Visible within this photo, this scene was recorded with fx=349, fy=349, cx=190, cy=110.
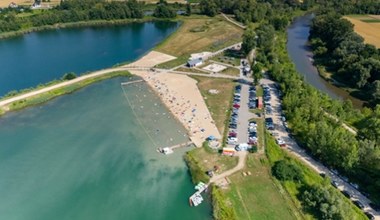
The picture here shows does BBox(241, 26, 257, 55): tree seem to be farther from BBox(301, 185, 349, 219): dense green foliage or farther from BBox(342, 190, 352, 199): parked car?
BBox(342, 190, 352, 199): parked car

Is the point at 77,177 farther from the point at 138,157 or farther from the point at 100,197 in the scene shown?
the point at 138,157

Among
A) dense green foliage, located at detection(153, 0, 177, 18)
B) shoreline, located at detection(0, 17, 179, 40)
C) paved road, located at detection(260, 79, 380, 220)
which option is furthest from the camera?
dense green foliage, located at detection(153, 0, 177, 18)

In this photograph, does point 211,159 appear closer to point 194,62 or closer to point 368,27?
point 194,62

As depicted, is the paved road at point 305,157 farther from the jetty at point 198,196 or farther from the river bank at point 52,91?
the river bank at point 52,91

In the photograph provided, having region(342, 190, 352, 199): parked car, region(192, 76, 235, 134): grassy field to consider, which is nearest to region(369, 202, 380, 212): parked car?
region(342, 190, 352, 199): parked car

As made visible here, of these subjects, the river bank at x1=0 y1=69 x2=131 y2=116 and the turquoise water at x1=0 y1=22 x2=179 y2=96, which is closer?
the river bank at x1=0 y1=69 x2=131 y2=116

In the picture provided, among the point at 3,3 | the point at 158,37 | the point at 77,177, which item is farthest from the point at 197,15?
the point at 77,177
